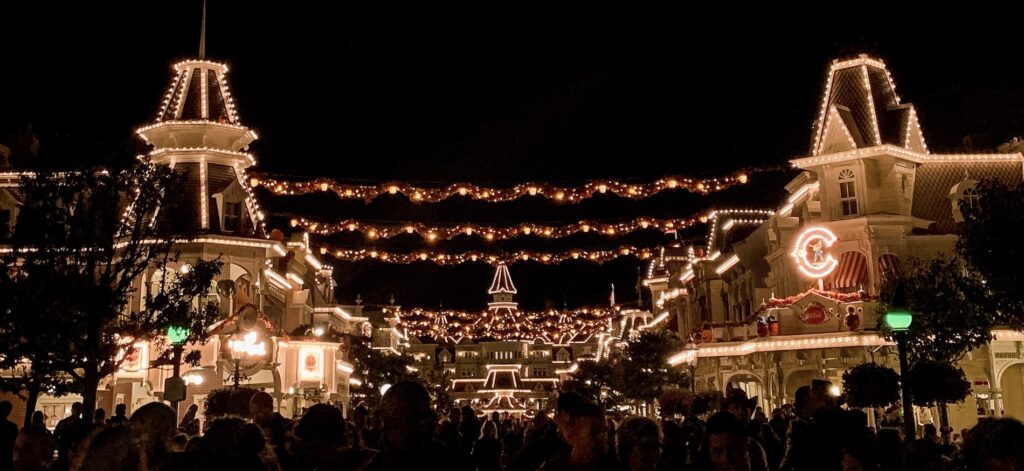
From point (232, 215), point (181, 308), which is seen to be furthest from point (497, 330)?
point (181, 308)

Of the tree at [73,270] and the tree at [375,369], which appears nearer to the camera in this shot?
the tree at [73,270]

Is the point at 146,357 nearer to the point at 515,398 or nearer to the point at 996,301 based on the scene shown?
the point at 996,301

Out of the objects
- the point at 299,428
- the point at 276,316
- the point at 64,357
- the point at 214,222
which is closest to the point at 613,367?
the point at 276,316

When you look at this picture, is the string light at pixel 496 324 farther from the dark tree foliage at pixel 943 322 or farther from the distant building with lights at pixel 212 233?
the dark tree foliage at pixel 943 322

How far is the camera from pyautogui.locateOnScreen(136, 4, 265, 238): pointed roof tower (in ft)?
115

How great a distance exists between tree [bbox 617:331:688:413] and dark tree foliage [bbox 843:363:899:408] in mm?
30381

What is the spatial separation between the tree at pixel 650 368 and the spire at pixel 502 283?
389 feet

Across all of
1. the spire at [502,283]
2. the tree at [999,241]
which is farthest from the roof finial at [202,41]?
the spire at [502,283]

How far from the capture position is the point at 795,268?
37125 millimetres

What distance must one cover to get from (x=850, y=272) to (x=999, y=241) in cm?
1435

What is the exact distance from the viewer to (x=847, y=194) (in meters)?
35.6

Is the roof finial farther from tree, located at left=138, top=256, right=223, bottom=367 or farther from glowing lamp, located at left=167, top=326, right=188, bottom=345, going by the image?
glowing lamp, located at left=167, top=326, right=188, bottom=345

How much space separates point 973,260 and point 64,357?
797 inches

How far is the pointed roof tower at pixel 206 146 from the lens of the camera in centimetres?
3506
